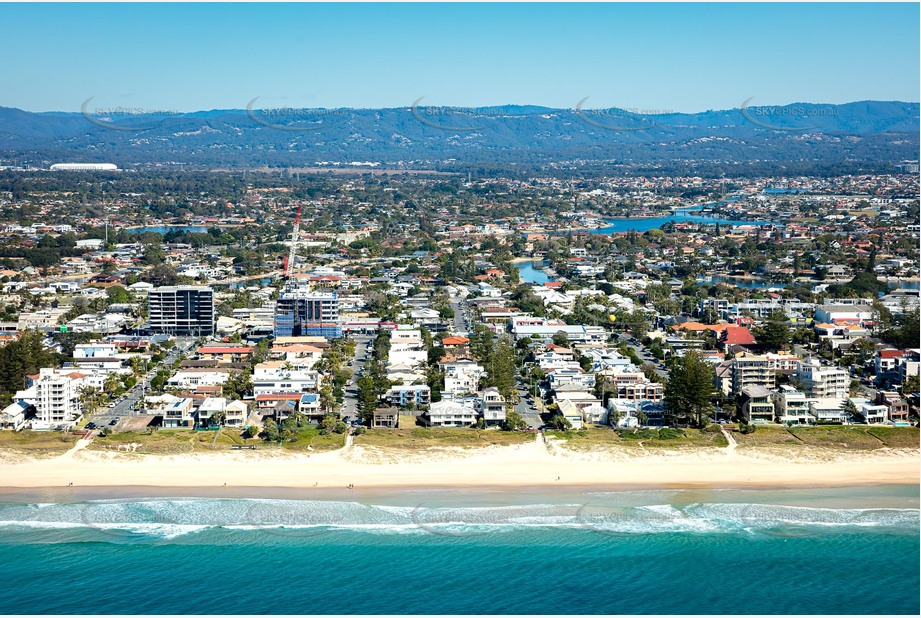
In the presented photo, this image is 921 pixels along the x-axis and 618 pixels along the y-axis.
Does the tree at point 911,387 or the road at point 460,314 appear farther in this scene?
the road at point 460,314

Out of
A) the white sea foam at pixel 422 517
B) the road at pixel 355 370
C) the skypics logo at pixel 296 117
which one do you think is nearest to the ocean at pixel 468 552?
the white sea foam at pixel 422 517

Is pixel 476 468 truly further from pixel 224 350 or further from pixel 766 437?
pixel 224 350

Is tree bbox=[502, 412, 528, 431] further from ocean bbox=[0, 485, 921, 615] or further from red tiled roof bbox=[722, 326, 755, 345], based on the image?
red tiled roof bbox=[722, 326, 755, 345]

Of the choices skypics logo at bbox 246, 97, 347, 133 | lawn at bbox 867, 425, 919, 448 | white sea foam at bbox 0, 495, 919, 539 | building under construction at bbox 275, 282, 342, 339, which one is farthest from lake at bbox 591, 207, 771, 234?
skypics logo at bbox 246, 97, 347, 133

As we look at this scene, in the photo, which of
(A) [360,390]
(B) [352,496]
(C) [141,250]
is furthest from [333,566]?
(C) [141,250]

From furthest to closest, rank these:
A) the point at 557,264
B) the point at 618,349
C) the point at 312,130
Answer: the point at 312,130 < the point at 557,264 < the point at 618,349

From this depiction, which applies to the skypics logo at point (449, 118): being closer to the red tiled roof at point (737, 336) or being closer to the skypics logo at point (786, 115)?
the skypics logo at point (786, 115)

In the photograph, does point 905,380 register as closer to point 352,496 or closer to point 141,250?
point 352,496
